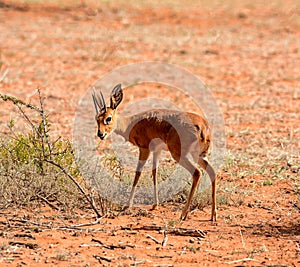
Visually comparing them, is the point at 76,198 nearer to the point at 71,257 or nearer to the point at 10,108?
the point at 71,257

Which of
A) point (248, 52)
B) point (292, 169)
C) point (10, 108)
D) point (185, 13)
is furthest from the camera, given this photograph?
point (185, 13)

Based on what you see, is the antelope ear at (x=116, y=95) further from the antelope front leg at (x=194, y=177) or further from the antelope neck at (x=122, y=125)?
the antelope front leg at (x=194, y=177)

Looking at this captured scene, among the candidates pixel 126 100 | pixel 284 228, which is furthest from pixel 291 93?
pixel 284 228

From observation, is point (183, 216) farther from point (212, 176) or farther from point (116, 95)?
point (116, 95)

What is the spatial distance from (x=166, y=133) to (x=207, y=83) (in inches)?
292

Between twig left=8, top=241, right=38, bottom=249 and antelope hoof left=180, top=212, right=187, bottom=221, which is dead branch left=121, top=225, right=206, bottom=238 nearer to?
antelope hoof left=180, top=212, right=187, bottom=221

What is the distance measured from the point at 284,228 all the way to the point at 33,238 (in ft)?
7.60

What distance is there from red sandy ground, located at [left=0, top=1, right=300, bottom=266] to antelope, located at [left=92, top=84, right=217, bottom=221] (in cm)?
47

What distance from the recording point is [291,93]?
12789 mm

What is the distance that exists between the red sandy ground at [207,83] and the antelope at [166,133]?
47 cm

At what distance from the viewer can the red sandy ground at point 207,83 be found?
17.6 feet

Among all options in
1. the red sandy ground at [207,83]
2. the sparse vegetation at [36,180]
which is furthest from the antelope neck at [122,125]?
the red sandy ground at [207,83]

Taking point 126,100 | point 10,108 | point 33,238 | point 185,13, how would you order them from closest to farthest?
point 33,238 → point 10,108 → point 126,100 → point 185,13

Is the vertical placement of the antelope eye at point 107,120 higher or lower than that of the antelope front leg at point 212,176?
higher
